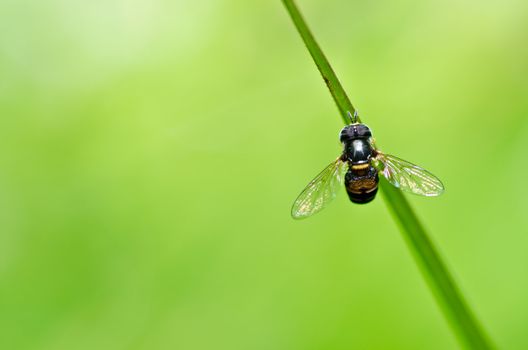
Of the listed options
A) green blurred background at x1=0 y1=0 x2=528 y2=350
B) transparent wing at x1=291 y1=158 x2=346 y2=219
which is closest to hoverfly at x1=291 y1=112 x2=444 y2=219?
transparent wing at x1=291 y1=158 x2=346 y2=219

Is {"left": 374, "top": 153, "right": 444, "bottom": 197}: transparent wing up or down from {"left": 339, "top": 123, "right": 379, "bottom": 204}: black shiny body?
down

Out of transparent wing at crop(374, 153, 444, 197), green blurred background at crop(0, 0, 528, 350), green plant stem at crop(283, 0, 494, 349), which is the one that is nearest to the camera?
green plant stem at crop(283, 0, 494, 349)

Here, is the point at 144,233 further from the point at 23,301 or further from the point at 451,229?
the point at 451,229

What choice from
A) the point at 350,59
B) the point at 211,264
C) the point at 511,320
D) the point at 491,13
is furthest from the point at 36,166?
the point at 491,13

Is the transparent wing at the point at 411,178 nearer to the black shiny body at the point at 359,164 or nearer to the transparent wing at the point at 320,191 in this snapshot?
the black shiny body at the point at 359,164

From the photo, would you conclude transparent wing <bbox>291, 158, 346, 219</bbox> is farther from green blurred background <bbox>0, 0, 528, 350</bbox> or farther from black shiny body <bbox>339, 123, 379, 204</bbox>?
green blurred background <bbox>0, 0, 528, 350</bbox>

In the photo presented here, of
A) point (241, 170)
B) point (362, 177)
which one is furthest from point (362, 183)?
point (241, 170)
